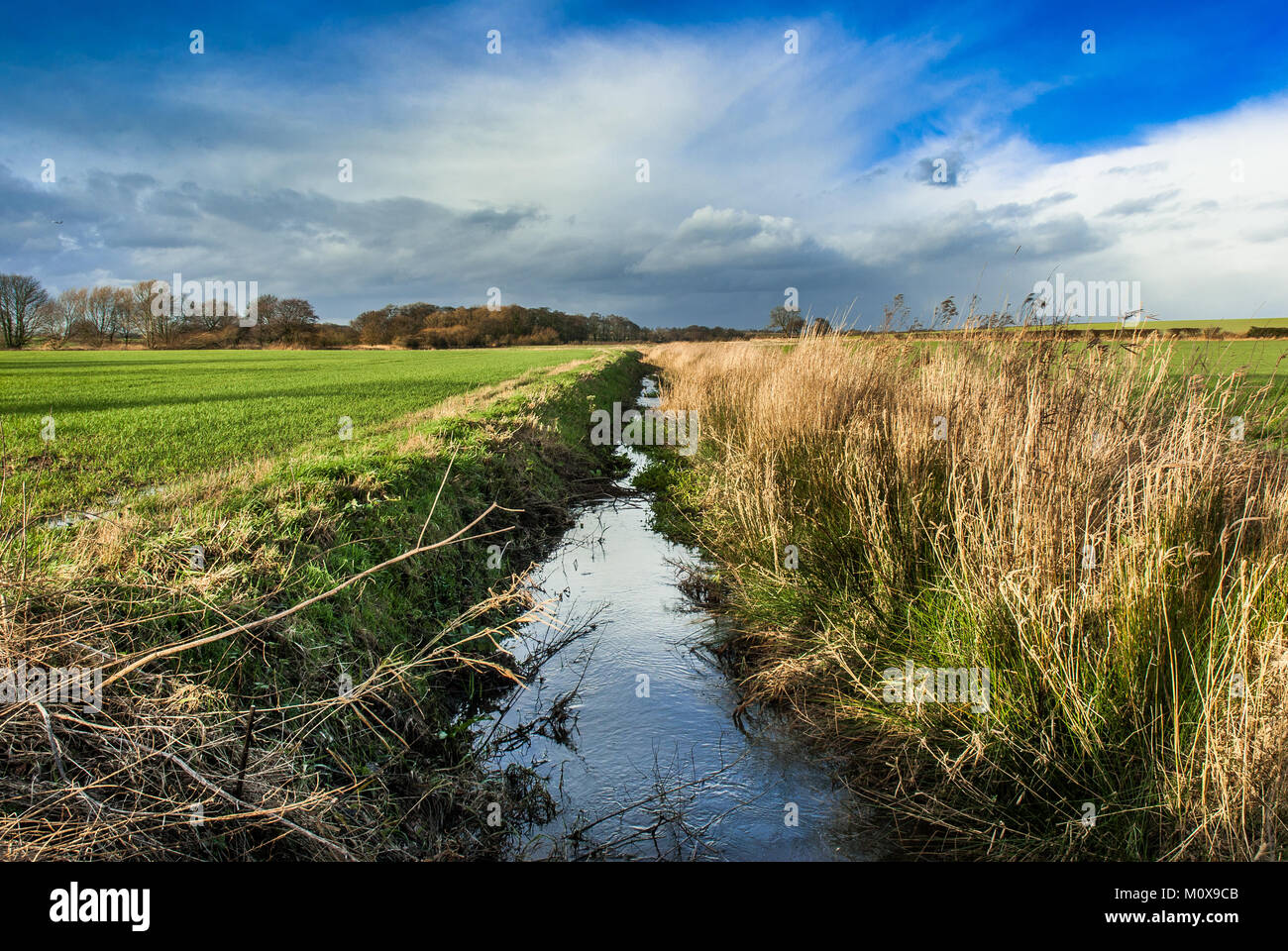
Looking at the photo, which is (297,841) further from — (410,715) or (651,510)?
(651,510)

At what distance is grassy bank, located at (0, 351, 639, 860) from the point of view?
2654 mm

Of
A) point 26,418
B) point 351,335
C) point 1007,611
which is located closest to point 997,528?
point 1007,611

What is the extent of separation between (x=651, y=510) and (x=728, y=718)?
6035 millimetres

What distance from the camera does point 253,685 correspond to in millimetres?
3512

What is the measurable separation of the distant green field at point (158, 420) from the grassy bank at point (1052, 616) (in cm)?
469

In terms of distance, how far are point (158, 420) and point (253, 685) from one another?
12.4m

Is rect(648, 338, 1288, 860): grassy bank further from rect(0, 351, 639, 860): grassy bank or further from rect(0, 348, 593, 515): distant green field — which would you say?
rect(0, 348, 593, 515): distant green field

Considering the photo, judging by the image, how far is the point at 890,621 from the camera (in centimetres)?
440

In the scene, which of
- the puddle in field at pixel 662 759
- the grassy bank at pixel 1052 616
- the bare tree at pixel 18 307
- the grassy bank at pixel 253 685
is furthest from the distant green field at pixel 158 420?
the bare tree at pixel 18 307

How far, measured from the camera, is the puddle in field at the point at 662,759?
11.4 ft

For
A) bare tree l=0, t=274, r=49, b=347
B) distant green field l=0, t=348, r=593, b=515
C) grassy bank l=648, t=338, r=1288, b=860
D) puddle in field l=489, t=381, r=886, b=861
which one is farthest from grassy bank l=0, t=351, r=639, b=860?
bare tree l=0, t=274, r=49, b=347

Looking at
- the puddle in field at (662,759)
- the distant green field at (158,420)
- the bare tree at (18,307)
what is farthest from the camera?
the bare tree at (18,307)

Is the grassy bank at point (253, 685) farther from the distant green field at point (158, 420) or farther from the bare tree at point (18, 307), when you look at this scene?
the bare tree at point (18, 307)

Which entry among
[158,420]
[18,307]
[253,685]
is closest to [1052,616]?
[253,685]
